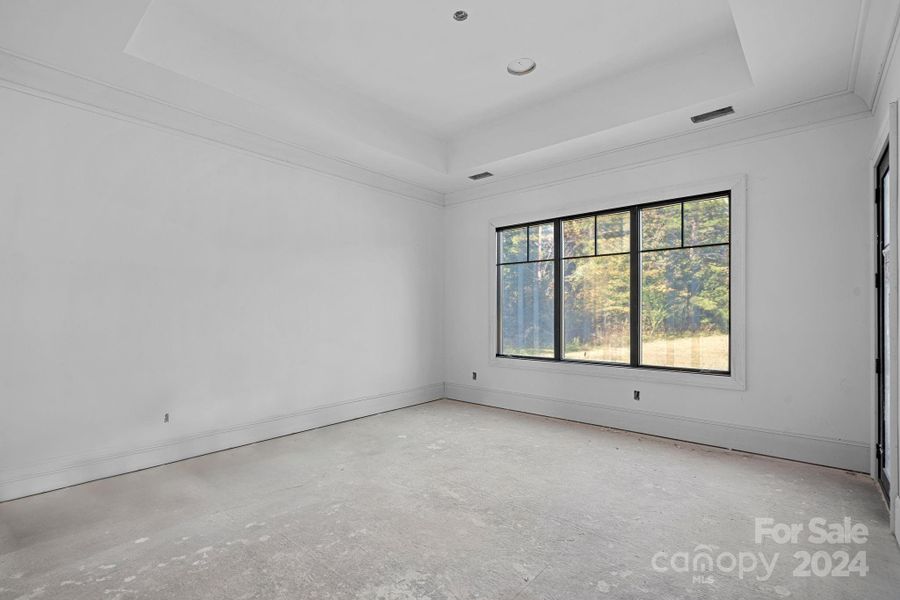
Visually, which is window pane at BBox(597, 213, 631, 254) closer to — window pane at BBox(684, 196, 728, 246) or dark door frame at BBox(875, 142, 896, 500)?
window pane at BBox(684, 196, 728, 246)

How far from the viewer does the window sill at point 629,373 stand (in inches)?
174

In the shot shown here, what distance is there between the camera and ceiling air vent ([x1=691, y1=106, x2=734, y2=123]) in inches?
163

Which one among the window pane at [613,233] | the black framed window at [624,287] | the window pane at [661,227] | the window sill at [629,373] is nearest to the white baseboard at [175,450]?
the window sill at [629,373]

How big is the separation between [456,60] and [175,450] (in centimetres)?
422

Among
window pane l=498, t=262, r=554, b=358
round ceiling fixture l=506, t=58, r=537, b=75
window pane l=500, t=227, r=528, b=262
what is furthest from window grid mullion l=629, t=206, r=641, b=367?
round ceiling fixture l=506, t=58, r=537, b=75

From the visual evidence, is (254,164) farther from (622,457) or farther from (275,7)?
(622,457)

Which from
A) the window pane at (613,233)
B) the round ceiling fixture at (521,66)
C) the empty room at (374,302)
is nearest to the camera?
the empty room at (374,302)

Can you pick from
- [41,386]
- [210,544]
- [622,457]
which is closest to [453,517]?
[210,544]

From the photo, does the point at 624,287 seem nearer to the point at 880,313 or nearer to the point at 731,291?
the point at 731,291

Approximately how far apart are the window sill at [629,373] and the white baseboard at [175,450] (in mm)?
1665

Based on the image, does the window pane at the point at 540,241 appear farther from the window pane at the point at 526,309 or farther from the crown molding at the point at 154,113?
the crown molding at the point at 154,113

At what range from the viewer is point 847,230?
3852 mm

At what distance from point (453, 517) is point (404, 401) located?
3.31 meters

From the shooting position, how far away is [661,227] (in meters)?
4.96
